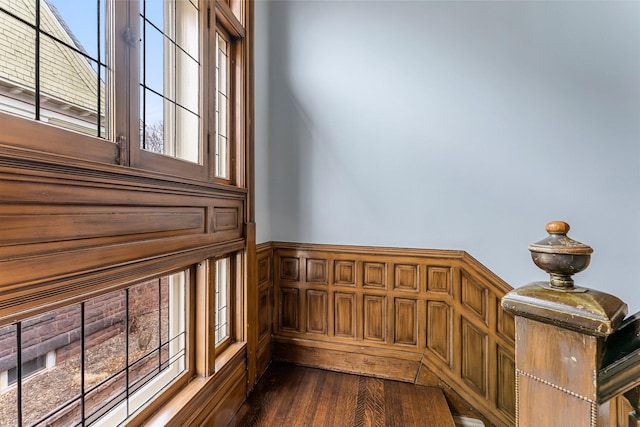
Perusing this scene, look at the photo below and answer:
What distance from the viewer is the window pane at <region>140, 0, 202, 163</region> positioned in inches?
52.8

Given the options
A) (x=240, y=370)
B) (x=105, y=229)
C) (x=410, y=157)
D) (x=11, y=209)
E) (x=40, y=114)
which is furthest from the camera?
(x=410, y=157)

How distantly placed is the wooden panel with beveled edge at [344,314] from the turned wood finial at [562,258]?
194 centimetres

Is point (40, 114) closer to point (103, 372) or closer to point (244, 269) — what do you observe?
point (103, 372)

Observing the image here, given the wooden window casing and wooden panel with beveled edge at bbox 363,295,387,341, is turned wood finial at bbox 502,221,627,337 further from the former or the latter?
wooden panel with beveled edge at bbox 363,295,387,341

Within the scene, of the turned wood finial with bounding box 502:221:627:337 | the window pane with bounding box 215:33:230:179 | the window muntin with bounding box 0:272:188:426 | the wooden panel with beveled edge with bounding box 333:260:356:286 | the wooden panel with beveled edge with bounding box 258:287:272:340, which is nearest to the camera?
the turned wood finial with bounding box 502:221:627:337

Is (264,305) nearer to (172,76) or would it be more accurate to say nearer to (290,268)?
(290,268)

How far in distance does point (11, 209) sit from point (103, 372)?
0.81 m

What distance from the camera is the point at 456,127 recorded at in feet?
7.39

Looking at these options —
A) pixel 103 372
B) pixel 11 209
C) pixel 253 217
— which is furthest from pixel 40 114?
pixel 253 217

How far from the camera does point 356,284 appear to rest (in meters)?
2.44

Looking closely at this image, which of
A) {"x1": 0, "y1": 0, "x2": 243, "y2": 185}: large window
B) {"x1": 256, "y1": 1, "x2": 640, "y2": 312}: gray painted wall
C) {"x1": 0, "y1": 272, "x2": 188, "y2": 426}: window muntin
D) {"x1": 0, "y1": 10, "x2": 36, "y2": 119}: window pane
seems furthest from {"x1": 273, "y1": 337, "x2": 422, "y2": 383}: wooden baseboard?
{"x1": 0, "y1": 10, "x2": 36, "y2": 119}: window pane

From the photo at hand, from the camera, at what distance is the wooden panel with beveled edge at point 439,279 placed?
89.0 inches

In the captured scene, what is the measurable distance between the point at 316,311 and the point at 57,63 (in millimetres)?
2220

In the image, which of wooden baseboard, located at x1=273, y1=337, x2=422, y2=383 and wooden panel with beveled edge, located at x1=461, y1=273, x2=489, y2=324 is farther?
wooden baseboard, located at x1=273, y1=337, x2=422, y2=383
